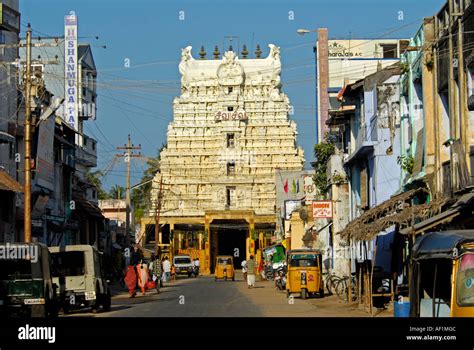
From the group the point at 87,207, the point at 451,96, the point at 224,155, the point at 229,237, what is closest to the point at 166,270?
the point at 87,207

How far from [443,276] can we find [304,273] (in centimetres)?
2529

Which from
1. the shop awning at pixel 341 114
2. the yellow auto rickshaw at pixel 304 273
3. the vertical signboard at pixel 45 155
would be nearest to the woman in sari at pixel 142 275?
the yellow auto rickshaw at pixel 304 273

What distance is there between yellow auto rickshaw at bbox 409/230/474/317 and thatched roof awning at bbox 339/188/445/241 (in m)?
10.8

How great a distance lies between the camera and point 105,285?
1244 inches

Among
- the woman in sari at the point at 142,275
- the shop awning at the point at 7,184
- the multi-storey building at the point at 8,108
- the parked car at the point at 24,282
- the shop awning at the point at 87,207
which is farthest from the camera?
the shop awning at the point at 87,207

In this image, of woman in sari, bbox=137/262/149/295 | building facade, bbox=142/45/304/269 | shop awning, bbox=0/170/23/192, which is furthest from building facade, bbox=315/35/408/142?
building facade, bbox=142/45/304/269

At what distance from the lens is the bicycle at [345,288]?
117 feet

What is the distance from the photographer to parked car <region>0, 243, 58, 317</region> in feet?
72.6

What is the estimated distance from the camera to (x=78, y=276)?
30.3m

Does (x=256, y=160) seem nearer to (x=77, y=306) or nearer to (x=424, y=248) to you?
(x=77, y=306)

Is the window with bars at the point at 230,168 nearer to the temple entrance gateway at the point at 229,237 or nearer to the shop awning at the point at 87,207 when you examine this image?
the temple entrance gateway at the point at 229,237

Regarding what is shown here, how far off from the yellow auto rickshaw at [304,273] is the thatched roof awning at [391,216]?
8269 mm

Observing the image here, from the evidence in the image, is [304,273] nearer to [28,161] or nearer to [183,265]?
[28,161]

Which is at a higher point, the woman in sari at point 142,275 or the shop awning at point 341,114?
the shop awning at point 341,114
